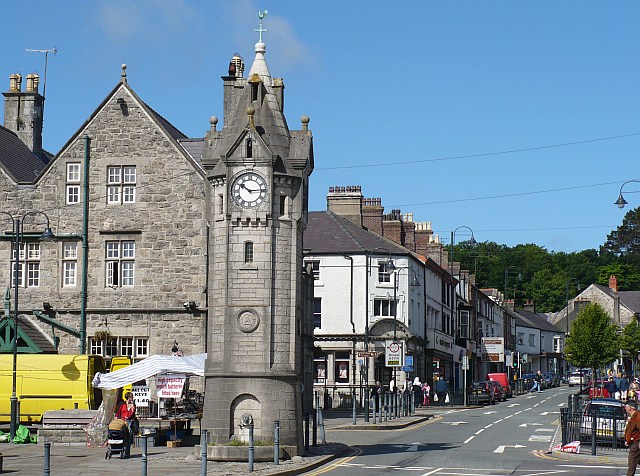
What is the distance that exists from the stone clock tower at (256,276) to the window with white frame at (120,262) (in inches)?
666

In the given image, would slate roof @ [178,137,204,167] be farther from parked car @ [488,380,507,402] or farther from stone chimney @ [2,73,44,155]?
parked car @ [488,380,507,402]

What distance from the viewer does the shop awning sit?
→ 3100 cm

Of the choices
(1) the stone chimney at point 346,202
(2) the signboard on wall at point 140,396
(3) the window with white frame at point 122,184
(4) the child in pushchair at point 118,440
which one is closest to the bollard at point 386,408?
(2) the signboard on wall at point 140,396

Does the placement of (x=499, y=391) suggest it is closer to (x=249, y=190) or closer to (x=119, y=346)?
(x=119, y=346)

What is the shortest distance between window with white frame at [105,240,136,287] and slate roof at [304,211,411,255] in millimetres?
21424

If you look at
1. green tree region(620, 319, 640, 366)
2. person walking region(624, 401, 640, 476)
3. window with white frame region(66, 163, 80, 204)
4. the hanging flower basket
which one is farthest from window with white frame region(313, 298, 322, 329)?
person walking region(624, 401, 640, 476)

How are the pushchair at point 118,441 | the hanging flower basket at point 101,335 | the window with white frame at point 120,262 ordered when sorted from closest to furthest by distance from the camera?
the pushchair at point 118,441 → the hanging flower basket at point 101,335 → the window with white frame at point 120,262

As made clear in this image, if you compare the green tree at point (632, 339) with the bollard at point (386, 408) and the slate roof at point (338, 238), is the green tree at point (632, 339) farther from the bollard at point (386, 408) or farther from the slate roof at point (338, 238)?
the bollard at point (386, 408)

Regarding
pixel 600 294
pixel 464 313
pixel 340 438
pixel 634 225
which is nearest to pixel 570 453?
pixel 340 438

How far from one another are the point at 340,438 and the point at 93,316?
46.3 ft

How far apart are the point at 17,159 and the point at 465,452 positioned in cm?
2787

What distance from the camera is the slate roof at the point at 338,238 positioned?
64.9 m

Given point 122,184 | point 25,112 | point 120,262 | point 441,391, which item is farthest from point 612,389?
point 25,112

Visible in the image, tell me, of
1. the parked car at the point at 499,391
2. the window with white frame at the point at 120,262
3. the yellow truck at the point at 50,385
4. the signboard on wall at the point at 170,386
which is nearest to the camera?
the signboard on wall at the point at 170,386
